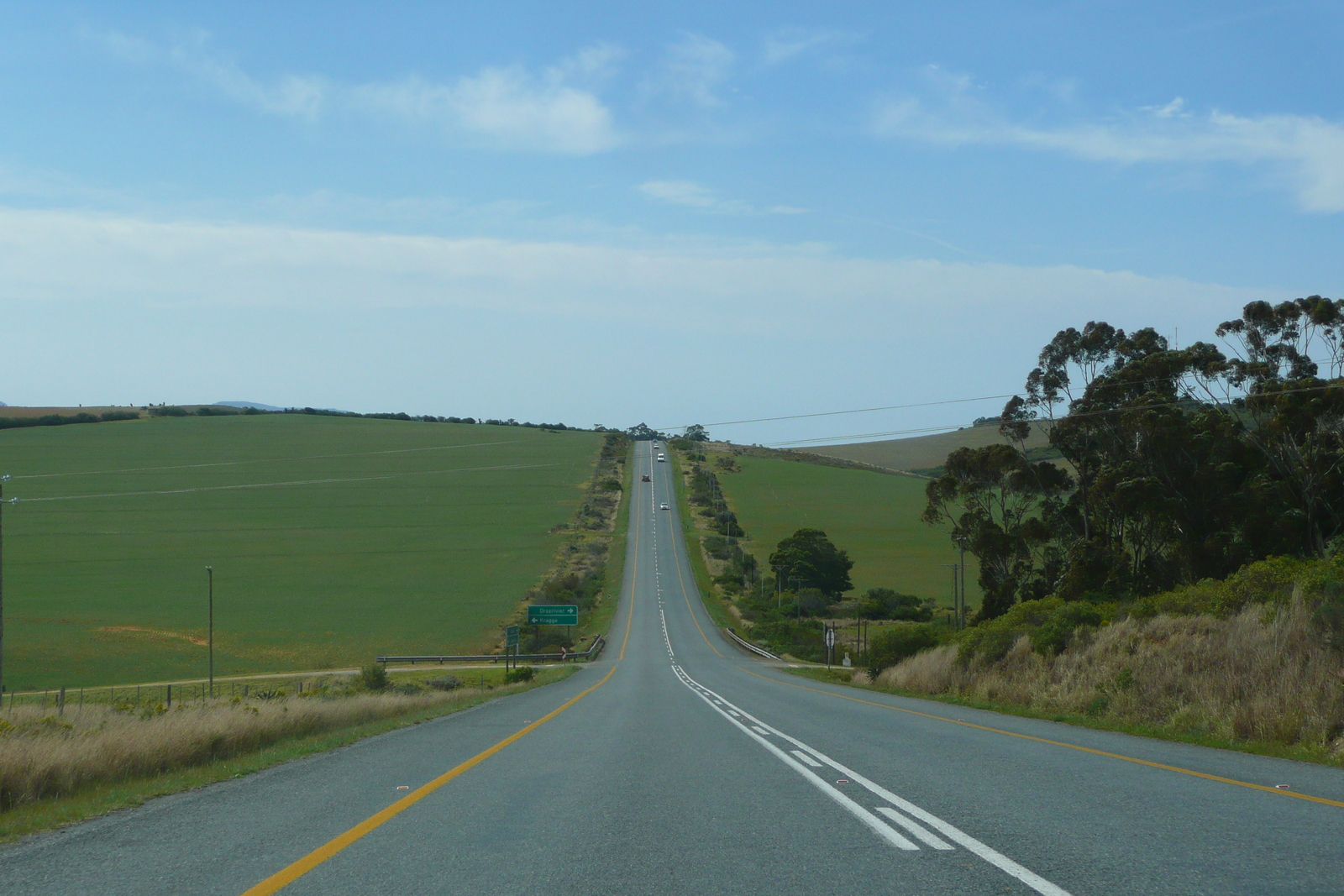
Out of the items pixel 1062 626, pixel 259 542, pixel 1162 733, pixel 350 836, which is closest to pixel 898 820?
pixel 350 836

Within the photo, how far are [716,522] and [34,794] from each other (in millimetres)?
108365

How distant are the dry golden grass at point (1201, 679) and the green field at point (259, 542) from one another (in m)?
46.2

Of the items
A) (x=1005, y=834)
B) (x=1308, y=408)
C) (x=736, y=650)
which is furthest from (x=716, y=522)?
(x=1005, y=834)

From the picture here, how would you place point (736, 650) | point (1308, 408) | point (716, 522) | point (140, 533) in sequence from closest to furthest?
point (1308, 408) < point (736, 650) < point (140, 533) < point (716, 522)

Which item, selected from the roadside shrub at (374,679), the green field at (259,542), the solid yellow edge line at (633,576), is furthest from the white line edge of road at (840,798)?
the green field at (259,542)

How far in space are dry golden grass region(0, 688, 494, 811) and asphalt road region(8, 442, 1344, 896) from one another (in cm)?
176

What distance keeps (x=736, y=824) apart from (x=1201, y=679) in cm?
1157

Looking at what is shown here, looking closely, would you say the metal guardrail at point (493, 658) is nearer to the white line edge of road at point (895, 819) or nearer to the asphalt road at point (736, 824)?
the asphalt road at point (736, 824)

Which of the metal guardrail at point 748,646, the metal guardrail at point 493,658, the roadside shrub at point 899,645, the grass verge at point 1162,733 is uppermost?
the grass verge at point 1162,733

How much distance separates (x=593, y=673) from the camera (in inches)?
1817

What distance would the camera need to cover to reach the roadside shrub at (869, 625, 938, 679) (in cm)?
3619

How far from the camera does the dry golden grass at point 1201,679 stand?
12211 mm

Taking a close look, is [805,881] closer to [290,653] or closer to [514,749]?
[514,749]

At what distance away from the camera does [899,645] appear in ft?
120
